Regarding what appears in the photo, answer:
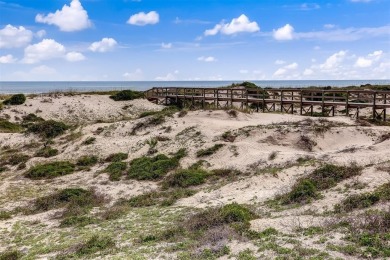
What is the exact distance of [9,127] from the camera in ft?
119

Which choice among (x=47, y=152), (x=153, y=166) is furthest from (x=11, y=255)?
(x=47, y=152)

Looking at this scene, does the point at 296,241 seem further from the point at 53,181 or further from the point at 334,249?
Answer: the point at 53,181

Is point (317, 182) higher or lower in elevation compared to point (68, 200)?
higher

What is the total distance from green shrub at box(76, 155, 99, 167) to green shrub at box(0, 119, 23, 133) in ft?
45.9

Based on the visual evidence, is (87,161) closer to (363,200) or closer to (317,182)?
(317,182)

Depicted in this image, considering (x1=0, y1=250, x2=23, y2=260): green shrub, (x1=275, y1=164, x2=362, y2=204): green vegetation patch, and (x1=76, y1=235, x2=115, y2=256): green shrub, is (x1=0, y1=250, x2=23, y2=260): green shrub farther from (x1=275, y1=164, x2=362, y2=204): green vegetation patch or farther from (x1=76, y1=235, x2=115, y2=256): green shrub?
(x1=275, y1=164, x2=362, y2=204): green vegetation patch

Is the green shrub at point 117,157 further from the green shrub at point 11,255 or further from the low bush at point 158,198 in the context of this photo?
the green shrub at point 11,255

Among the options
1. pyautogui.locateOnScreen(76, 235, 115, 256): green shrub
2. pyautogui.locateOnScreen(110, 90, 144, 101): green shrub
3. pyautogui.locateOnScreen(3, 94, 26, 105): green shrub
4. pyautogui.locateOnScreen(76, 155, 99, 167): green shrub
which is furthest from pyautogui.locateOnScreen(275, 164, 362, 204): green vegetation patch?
pyautogui.locateOnScreen(3, 94, 26, 105): green shrub

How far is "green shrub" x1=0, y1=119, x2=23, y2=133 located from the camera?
1393 inches

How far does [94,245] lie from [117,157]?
12988 mm

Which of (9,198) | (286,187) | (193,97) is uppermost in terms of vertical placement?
(193,97)

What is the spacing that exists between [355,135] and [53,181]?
643 inches

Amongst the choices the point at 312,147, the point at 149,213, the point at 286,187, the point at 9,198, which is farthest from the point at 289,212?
the point at 9,198

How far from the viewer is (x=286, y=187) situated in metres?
15.6
